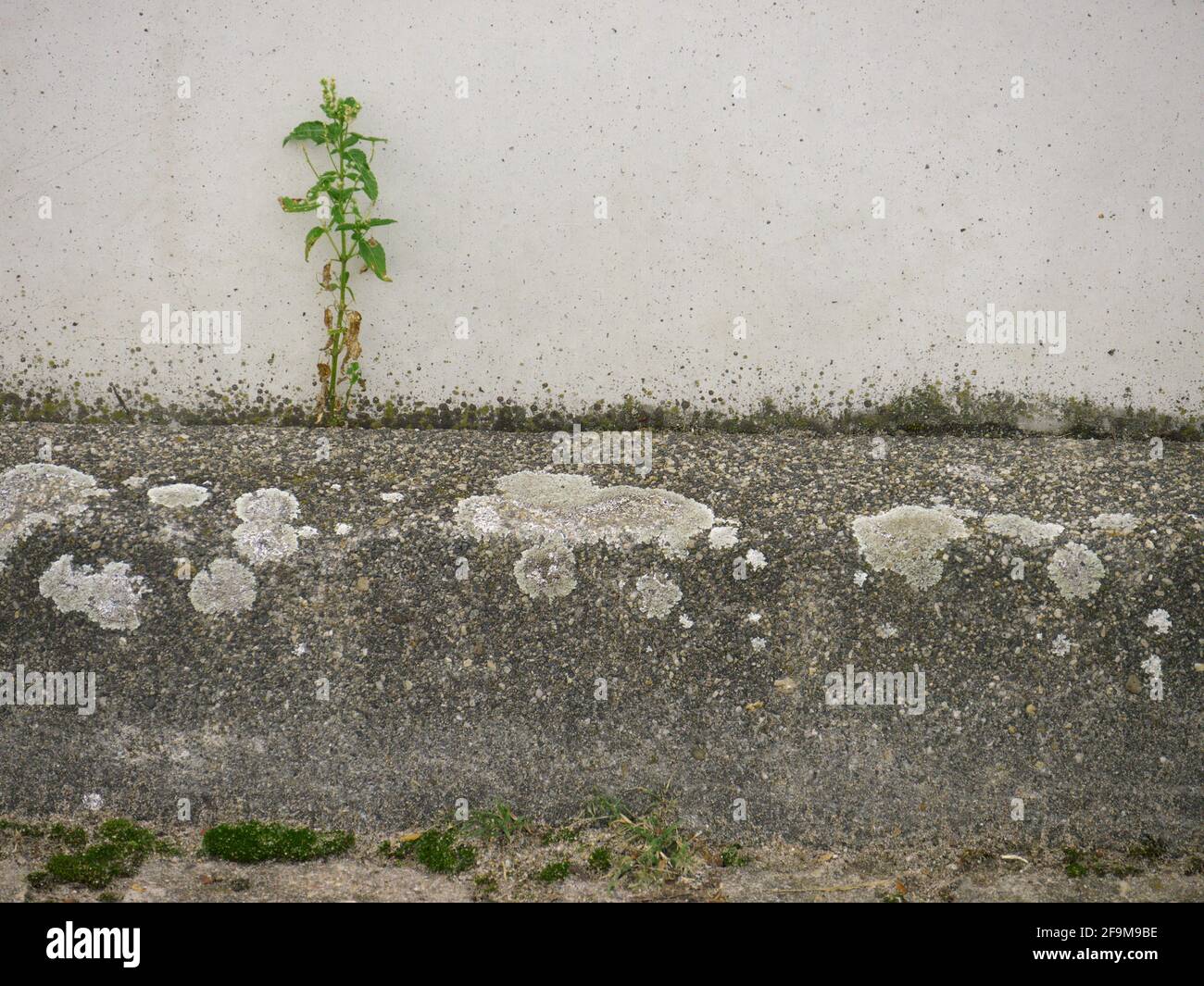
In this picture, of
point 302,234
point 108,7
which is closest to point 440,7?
point 302,234

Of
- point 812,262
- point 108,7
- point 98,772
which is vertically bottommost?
point 98,772

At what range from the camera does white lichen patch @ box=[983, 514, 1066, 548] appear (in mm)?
3025

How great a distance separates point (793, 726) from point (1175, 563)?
140 cm

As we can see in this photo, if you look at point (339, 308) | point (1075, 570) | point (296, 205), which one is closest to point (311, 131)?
point (296, 205)

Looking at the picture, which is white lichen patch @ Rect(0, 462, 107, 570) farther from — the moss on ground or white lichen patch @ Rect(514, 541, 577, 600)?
white lichen patch @ Rect(514, 541, 577, 600)

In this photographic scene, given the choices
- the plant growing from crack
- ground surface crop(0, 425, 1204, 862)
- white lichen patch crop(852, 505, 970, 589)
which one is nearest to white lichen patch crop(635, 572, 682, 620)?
ground surface crop(0, 425, 1204, 862)

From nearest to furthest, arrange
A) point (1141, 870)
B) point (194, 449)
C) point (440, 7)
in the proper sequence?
point (1141, 870)
point (194, 449)
point (440, 7)

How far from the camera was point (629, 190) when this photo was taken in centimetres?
387

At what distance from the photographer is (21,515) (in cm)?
305

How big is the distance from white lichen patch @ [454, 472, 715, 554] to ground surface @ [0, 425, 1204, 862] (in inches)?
2.5

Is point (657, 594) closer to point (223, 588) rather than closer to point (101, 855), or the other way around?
point (223, 588)

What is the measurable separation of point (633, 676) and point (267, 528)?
1.35 meters

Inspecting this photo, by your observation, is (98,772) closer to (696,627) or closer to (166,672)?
(166,672)

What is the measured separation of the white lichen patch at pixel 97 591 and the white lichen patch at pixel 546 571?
123 cm
